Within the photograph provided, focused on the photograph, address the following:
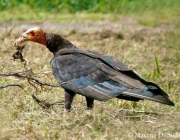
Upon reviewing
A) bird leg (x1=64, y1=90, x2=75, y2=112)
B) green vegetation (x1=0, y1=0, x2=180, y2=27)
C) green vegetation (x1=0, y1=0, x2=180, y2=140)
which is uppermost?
A: bird leg (x1=64, y1=90, x2=75, y2=112)

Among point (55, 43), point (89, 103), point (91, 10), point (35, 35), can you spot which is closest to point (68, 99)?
point (89, 103)

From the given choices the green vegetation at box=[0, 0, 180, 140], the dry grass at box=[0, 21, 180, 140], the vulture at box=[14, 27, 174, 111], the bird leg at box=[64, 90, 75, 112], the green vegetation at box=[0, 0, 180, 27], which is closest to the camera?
the dry grass at box=[0, 21, 180, 140]

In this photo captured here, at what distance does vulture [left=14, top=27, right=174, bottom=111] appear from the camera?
22.4 ft

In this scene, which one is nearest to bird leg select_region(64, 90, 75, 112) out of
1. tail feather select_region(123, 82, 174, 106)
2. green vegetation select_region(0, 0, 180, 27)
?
tail feather select_region(123, 82, 174, 106)

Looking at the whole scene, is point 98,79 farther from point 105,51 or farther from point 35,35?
point 105,51

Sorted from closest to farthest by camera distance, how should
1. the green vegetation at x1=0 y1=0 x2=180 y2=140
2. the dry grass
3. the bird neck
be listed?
the dry grass, the green vegetation at x1=0 y1=0 x2=180 y2=140, the bird neck

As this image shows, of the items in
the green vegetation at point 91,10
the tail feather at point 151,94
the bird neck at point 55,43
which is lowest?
the green vegetation at point 91,10

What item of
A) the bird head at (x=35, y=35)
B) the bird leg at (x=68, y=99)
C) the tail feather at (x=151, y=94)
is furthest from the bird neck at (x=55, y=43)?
the tail feather at (x=151, y=94)

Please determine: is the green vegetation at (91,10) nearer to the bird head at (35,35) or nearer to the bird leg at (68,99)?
the bird head at (35,35)

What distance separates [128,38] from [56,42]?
565cm

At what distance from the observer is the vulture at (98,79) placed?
22.4 ft

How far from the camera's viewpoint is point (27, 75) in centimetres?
767

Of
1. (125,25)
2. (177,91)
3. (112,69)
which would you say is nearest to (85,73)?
(112,69)

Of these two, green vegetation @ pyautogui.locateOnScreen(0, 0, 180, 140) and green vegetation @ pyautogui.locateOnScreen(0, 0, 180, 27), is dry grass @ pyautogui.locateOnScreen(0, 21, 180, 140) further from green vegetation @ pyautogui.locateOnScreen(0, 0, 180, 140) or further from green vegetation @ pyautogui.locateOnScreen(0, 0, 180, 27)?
green vegetation @ pyautogui.locateOnScreen(0, 0, 180, 27)
